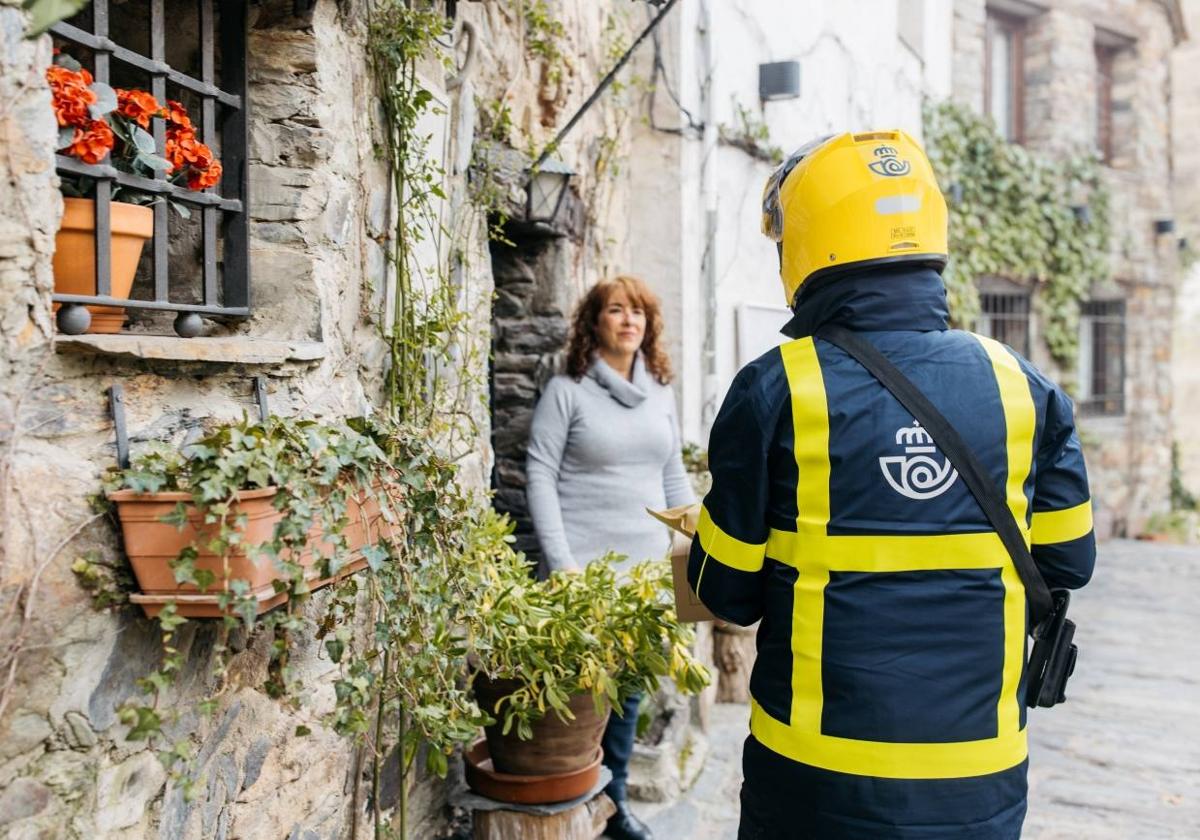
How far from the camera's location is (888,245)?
6.11ft

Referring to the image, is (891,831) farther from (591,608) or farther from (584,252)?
(584,252)

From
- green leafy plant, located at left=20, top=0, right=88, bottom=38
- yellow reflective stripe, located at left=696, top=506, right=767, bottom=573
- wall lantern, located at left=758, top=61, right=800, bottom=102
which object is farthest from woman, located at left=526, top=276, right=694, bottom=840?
green leafy plant, located at left=20, top=0, right=88, bottom=38

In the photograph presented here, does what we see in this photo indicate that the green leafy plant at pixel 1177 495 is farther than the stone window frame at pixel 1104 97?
Yes

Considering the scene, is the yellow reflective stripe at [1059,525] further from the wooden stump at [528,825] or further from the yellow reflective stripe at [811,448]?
the wooden stump at [528,825]

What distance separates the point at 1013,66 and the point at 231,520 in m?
11.1

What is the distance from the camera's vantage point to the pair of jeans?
135 inches

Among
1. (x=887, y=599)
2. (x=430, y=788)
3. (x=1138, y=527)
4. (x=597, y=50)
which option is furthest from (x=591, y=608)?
(x=1138, y=527)

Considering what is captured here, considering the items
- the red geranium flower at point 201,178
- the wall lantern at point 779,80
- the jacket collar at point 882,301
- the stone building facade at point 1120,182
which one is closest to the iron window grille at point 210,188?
the red geranium flower at point 201,178

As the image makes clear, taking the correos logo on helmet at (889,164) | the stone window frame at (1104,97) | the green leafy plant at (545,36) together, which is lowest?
the correos logo on helmet at (889,164)

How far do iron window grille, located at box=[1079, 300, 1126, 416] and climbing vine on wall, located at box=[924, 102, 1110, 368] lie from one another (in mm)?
626

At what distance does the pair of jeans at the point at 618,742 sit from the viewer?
3.43 m

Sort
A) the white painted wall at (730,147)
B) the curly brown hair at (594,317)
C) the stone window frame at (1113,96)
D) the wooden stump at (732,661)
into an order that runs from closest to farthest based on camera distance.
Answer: the curly brown hair at (594,317)
the white painted wall at (730,147)
the wooden stump at (732,661)
the stone window frame at (1113,96)

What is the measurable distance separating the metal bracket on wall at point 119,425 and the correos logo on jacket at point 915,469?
122 cm

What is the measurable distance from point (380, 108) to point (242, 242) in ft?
1.80
